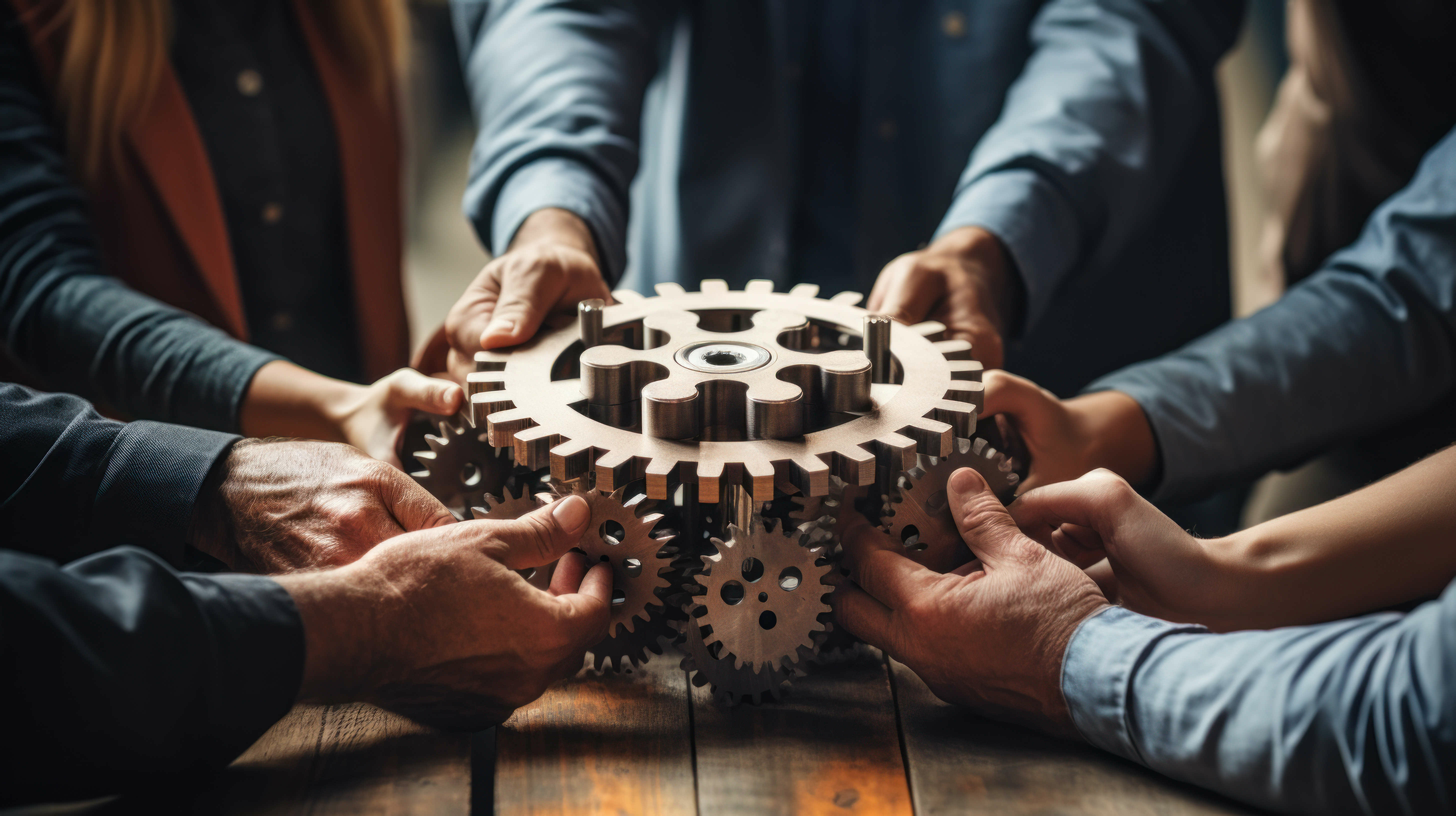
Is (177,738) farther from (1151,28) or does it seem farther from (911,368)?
(1151,28)

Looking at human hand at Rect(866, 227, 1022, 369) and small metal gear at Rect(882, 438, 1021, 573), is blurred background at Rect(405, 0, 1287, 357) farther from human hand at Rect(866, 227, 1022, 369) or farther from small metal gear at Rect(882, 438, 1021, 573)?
small metal gear at Rect(882, 438, 1021, 573)

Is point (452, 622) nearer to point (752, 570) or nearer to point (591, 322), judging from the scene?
point (752, 570)

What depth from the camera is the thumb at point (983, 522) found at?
120cm

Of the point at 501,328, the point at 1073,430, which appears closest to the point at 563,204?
the point at 501,328

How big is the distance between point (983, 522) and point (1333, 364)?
3.28 ft

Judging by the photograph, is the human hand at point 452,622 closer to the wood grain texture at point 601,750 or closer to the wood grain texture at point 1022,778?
the wood grain texture at point 601,750

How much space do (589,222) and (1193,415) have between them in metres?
1.16

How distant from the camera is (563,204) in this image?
1.97 metres

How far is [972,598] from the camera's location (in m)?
1.15

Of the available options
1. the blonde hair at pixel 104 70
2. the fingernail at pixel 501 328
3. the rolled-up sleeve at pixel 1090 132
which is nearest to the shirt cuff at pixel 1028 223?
the rolled-up sleeve at pixel 1090 132

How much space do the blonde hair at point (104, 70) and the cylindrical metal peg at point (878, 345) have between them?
161 cm

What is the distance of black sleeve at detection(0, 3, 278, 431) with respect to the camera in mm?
1773

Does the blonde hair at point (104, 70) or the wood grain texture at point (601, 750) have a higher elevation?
the blonde hair at point (104, 70)

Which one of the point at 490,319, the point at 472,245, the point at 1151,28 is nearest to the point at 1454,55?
the point at 1151,28
